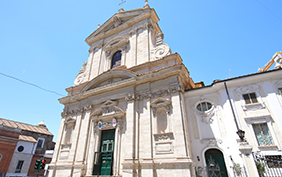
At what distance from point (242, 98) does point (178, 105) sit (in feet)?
13.7

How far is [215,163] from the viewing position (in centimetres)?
996

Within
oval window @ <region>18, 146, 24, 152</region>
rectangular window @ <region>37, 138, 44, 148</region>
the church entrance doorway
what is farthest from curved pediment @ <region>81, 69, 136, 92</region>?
rectangular window @ <region>37, 138, 44, 148</region>

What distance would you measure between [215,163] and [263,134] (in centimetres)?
323

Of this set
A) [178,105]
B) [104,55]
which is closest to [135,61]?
[104,55]

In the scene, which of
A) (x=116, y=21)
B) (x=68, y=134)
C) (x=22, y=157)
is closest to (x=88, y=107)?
(x=68, y=134)

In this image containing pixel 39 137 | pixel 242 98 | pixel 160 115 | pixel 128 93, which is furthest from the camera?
pixel 39 137

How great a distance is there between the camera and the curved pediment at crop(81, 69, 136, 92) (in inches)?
552

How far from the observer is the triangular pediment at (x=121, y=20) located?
17969 mm

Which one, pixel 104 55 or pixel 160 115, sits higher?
pixel 104 55

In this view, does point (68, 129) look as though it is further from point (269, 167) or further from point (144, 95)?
point (269, 167)

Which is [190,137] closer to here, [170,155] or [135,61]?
[170,155]

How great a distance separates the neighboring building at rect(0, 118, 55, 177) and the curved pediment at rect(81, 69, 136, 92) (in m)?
15.9

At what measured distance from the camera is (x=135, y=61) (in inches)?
620

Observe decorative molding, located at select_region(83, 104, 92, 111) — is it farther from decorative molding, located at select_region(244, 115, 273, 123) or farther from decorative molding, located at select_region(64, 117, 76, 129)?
decorative molding, located at select_region(244, 115, 273, 123)
